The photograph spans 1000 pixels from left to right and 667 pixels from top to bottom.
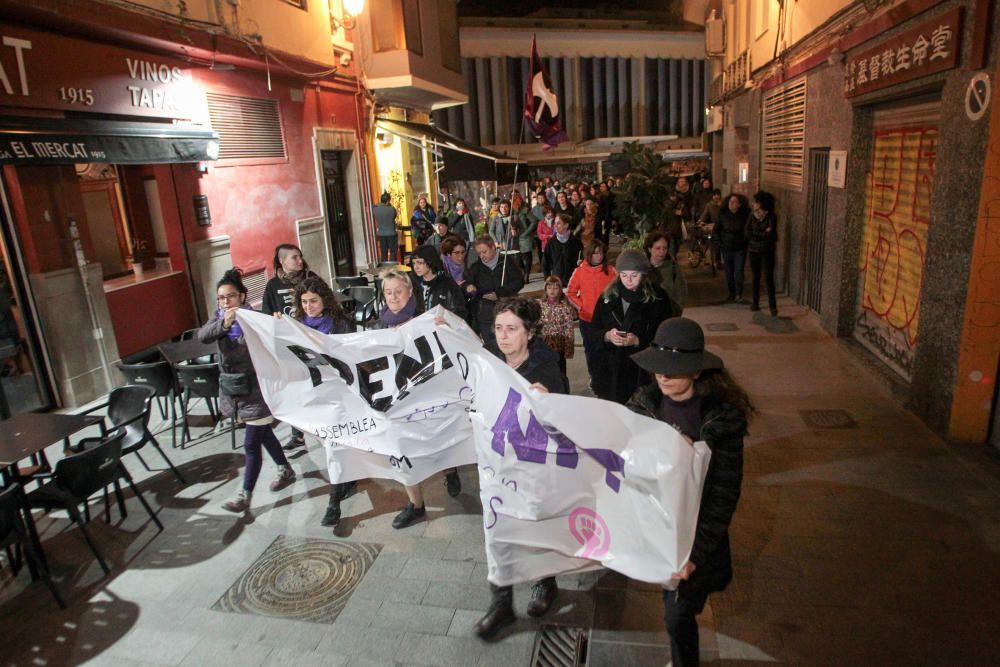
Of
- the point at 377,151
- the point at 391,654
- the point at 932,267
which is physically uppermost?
the point at 377,151

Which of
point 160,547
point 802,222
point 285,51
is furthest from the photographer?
point 285,51

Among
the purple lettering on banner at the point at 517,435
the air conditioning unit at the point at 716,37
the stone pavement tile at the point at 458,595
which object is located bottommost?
the stone pavement tile at the point at 458,595

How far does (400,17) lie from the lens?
15328 millimetres

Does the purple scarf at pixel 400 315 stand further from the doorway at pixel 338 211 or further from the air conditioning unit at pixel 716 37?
the air conditioning unit at pixel 716 37

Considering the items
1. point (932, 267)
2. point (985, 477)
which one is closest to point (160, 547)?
point (985, 477)

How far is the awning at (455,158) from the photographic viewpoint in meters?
14.3

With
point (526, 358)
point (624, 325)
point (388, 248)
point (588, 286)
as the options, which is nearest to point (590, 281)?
point (588, 286)

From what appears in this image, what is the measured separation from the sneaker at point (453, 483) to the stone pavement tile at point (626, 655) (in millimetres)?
1998

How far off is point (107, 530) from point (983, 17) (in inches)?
315

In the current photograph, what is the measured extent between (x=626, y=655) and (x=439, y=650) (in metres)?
1.04

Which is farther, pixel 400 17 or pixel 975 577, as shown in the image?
pixel 400 17

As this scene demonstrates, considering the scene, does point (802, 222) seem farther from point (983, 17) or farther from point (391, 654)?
point (391, 654)

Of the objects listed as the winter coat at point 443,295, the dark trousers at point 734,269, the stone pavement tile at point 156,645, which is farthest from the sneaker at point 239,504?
the dark trousers at point 734,269

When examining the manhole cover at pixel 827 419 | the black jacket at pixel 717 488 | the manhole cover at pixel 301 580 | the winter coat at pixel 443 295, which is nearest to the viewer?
the black jacket at pixel 717 488
